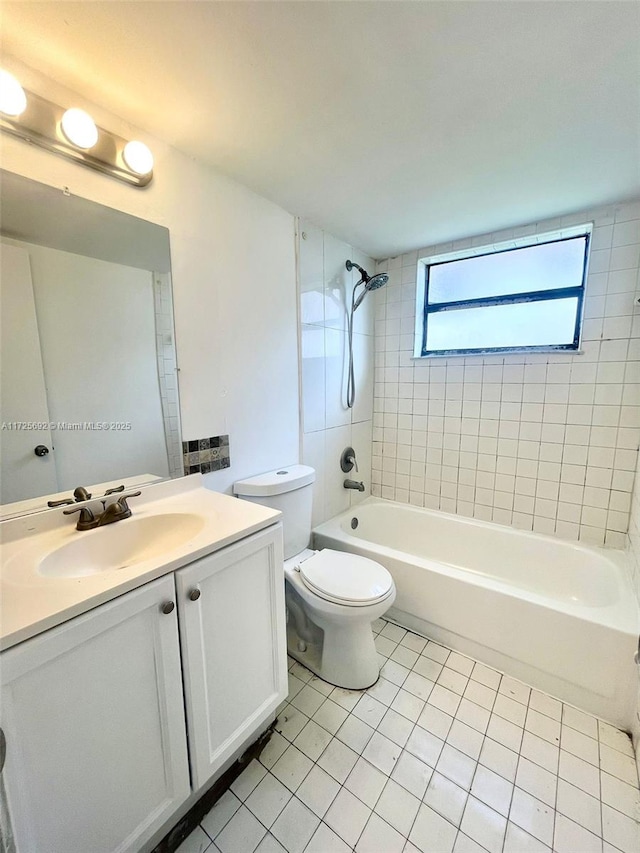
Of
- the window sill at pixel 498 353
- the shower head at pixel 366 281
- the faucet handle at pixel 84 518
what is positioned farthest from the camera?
the shower head at pixel 366 281

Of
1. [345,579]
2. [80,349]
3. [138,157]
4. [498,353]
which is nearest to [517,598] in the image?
[345,579]

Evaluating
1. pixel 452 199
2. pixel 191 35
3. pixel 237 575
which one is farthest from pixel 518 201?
pixel 237 575

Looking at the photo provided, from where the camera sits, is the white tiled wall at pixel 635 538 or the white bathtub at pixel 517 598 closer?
the white bathtub at pixel 517 598

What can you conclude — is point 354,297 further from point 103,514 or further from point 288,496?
point 103,514

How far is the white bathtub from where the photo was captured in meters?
1.33

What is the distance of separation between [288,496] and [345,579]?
1.46 ft

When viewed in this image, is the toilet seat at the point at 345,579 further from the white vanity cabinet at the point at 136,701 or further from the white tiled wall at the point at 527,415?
the white tiled wall at the point at 527,415

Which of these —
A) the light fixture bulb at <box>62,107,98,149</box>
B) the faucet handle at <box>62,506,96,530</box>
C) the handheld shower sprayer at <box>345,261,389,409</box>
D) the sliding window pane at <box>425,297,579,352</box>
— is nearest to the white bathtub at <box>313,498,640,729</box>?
the handheld shower sprayer at <box>345,261,389,409</box>

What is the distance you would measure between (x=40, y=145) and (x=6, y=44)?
0.20 meters

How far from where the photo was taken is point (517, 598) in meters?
1.49

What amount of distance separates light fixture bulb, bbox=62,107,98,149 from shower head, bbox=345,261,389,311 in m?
1.40

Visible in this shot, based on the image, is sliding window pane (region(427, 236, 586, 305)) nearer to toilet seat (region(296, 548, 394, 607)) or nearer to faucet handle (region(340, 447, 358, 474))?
faucet handle (region(340, 447, 358, 474))

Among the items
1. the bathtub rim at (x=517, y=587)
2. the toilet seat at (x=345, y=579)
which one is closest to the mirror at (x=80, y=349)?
the toilet seat at (x=345, y=579)

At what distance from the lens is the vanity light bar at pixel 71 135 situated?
880 mm
